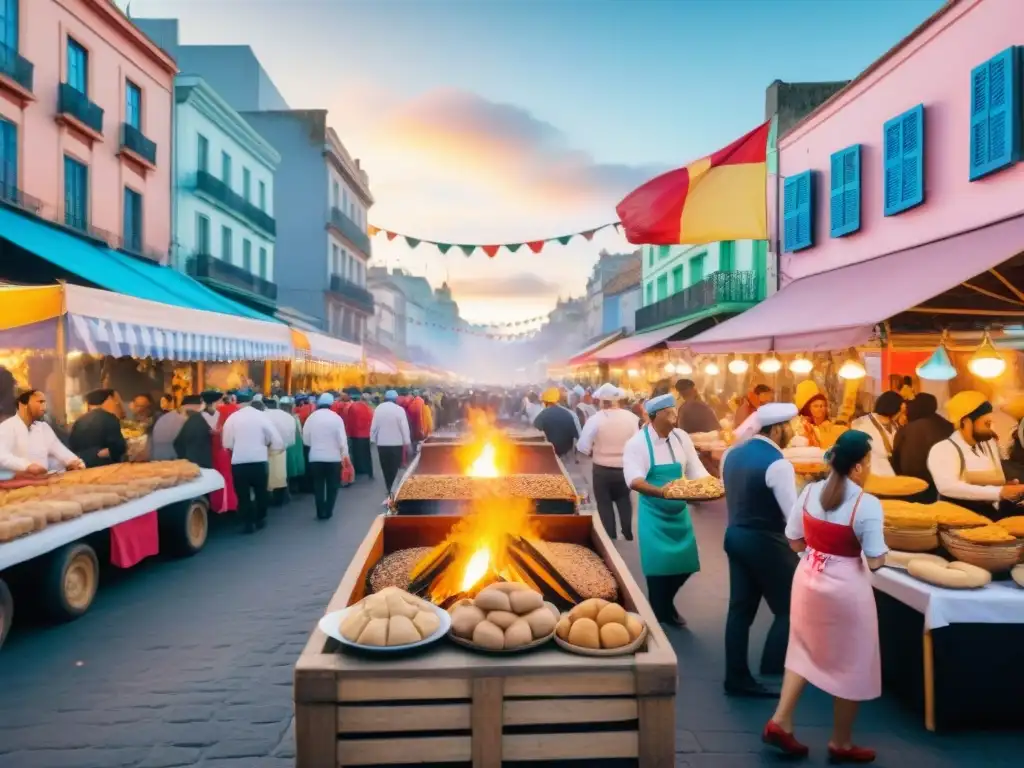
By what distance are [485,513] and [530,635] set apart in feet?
8.94

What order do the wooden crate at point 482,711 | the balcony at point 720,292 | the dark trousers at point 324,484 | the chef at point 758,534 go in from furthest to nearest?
the balcony at point 720,292 → the dark trousers at point 324,484 → the chef at point 758,534 → the wooden crate at point 482,711

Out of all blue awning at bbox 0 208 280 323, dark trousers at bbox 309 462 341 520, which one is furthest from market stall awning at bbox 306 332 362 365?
dark trousers at bbox 309 462 341 520

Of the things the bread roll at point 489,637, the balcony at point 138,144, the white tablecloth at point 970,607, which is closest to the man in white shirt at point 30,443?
the bread roll at point 489,637

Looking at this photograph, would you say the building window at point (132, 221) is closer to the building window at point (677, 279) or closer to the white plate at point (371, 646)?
the building window at point (677, 279)

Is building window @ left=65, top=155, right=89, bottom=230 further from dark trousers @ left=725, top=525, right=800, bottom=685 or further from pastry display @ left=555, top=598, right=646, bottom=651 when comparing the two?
pastry display @ left=555, top=598, right=646, bottom=651

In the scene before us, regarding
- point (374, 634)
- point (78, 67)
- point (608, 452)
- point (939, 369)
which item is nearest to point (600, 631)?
point (374, 634)

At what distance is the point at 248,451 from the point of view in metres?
9.82

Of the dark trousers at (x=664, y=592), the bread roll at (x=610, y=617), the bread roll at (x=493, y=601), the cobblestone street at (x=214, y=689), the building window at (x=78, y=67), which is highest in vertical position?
the building window at (x=78, y=67)

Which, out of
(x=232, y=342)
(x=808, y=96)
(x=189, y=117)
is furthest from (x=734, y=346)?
(x=189, y=117)

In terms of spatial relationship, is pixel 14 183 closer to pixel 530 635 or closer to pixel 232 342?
pixel 232 342

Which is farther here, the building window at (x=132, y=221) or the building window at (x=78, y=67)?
the building window at (x=132, y=221)

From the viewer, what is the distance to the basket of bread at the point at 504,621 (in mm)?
3074

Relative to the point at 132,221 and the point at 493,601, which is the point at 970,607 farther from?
the point at 132,221

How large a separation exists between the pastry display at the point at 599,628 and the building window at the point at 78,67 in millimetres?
17588
